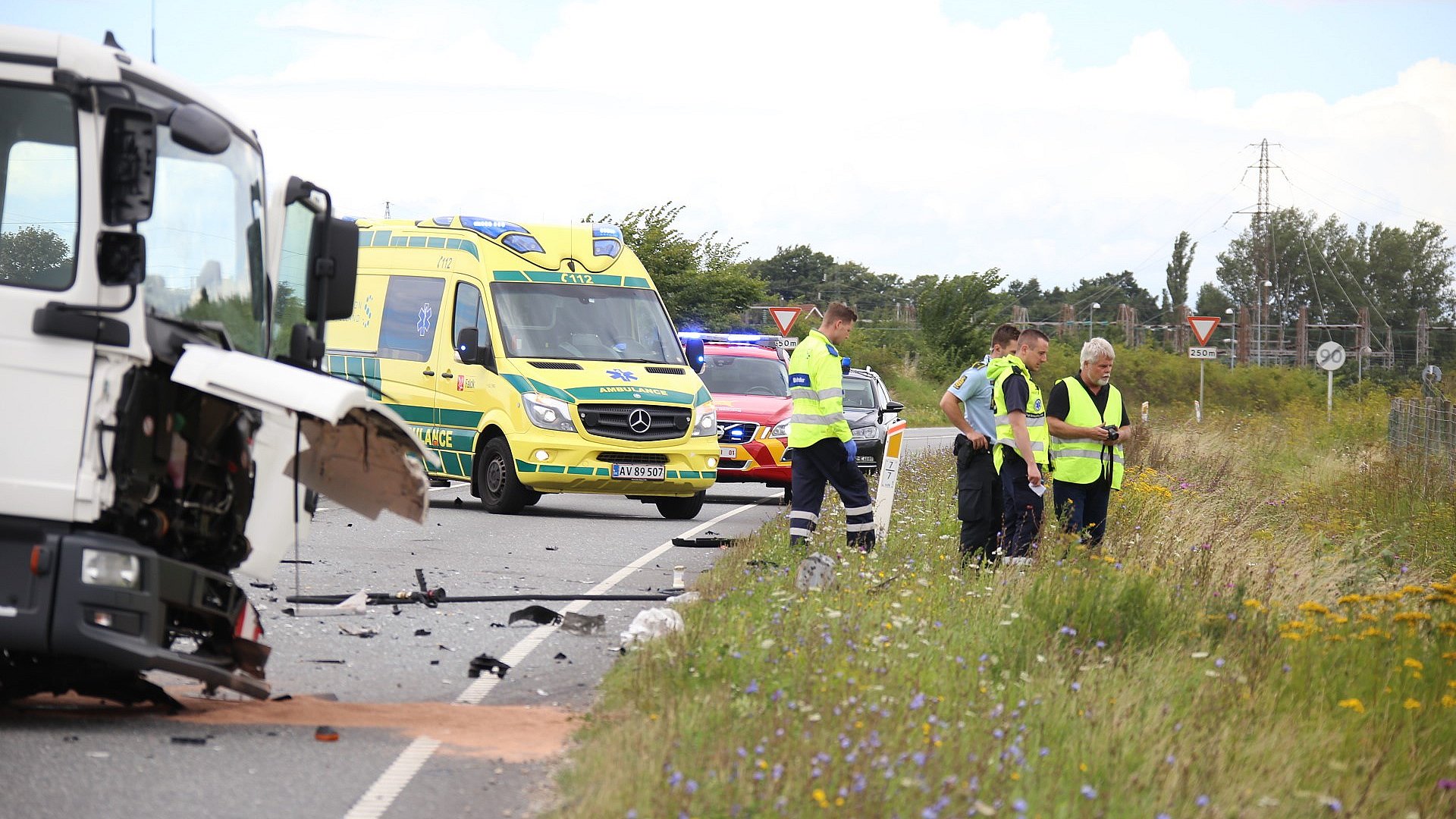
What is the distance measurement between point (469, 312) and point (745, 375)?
4542 millimetres

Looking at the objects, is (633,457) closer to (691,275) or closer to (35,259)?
(35,259)

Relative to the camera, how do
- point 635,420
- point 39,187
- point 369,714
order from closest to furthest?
point 39,187 → point 369,714 → point 635,420

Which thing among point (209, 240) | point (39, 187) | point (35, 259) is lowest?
point (35, 259)

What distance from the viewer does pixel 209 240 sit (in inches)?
265

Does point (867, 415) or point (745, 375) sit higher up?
point (745, 375)

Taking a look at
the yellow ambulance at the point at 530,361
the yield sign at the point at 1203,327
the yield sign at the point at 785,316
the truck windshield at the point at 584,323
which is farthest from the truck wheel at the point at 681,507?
the yield sign at the point at 1203,327

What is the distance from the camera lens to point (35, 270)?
6.07 metres

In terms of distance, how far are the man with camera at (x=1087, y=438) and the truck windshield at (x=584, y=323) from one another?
7.12 m

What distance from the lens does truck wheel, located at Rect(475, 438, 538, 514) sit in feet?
53.9

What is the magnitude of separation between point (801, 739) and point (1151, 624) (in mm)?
2989

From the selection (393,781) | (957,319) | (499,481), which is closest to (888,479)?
(499,481)

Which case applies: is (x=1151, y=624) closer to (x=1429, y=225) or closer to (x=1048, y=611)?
(x=1048, y=611)

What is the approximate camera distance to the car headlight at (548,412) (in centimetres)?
1598

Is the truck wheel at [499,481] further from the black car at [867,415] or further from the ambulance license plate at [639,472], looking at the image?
the black car at [867,415]
